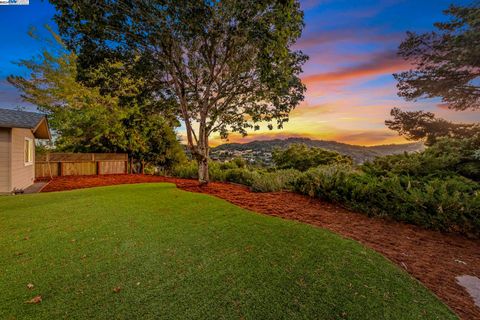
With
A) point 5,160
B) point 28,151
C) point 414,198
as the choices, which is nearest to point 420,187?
point 414,198

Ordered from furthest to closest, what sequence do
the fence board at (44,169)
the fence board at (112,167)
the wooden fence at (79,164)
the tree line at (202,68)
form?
the fence board at (112,167) → the wooden fence at (79,164) → the fence board at (44,169) → the tree line at (202,68)

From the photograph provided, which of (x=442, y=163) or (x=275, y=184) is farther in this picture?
(x=275, y=184)

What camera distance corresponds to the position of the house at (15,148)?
817cm

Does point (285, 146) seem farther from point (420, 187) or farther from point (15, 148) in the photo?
point (15, 148)

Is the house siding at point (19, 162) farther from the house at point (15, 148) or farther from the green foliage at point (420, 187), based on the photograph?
the green foliage at point (420, 187)

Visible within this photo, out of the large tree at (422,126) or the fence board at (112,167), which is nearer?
the large tree at (422,126)

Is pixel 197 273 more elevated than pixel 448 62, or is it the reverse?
pixel 448 62

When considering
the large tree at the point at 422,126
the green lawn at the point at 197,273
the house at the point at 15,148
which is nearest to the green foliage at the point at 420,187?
the green lawn at the point at 197,273

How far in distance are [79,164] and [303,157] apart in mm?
14890

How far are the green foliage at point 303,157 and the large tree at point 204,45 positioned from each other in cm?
547

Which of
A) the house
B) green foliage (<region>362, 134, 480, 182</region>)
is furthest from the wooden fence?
green foliage (<region>362, 134, 480, 182</region>)

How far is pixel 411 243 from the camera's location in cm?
380

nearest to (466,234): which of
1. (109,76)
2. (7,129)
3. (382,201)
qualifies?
(382,201)

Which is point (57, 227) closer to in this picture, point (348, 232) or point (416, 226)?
point (348, 232)
